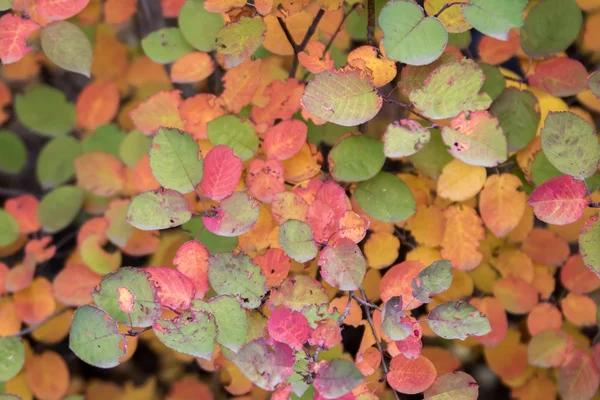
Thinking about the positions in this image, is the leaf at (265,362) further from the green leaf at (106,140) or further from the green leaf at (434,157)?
the green leaf at (106,140)

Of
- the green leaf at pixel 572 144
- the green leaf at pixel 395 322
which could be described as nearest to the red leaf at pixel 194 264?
the green leaf at pixel 395 322

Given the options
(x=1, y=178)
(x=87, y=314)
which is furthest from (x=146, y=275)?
(x=1, y=178)

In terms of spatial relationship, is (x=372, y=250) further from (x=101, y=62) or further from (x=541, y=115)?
(x=101, y=62)

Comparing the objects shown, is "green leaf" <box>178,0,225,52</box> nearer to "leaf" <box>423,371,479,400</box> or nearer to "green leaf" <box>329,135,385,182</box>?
"green leaf" <box>329,135,385,182</box>

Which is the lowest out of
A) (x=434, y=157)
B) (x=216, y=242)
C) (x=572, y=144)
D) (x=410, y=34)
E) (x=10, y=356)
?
(x=10, y=356)

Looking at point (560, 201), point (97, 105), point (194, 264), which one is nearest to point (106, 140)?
point (97, 105)

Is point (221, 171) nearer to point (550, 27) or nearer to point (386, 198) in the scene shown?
point (386, 198)

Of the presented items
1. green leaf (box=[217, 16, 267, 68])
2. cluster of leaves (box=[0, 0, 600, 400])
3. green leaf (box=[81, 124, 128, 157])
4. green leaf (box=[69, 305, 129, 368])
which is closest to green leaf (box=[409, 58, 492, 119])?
cluster of leaves (box=[0, 0, 600, 400])
